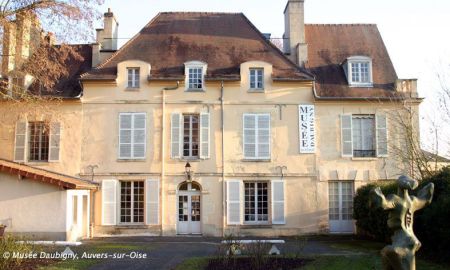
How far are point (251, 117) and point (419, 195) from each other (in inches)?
516

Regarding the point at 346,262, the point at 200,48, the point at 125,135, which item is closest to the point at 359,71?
the point at 200,48

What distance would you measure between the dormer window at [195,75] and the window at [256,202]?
4326mm

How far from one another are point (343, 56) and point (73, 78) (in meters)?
11.4

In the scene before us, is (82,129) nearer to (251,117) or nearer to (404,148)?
(251,117)

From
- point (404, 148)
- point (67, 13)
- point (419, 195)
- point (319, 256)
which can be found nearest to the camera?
point (419, 195)

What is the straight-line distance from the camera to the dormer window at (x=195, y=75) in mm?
20531

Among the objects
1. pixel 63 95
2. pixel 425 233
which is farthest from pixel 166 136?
pixel 425 233

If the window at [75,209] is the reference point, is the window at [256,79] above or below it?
above

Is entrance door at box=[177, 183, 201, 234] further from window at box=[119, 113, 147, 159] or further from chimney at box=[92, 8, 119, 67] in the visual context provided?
chimney at box=[92, 8, 119, 67]

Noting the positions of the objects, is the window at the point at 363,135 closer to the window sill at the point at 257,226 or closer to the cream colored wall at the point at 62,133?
the window sill at the point at 257,226

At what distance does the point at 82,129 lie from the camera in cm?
2014

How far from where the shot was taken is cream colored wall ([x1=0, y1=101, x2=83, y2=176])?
65.3 feet

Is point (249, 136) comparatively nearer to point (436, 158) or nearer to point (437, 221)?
point (436, 158)

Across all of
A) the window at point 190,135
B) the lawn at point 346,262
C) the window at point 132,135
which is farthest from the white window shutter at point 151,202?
the lawn at point 346,262
